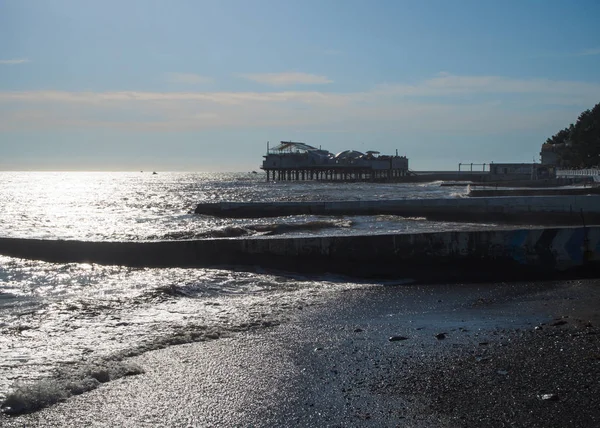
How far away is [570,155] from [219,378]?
254ft

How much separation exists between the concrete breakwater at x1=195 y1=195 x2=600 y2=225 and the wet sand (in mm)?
14606

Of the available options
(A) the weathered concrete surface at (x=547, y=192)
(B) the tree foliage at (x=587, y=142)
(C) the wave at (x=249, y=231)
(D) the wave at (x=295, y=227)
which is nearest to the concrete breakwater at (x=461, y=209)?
(D) the wave at (x=295, y=227)

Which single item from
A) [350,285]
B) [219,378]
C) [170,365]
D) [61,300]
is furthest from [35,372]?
[350,285]

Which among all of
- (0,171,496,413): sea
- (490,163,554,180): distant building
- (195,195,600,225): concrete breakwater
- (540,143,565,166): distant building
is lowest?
(0,171,496,413): sea

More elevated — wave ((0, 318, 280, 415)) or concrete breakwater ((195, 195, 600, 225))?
concrete breakwater ((195, 195, 600, 225))

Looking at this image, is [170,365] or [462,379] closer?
[462,379]

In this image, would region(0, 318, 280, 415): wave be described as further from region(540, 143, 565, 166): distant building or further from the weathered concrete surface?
region(540, 143, 565, 166): distant building

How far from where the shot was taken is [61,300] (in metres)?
9.94

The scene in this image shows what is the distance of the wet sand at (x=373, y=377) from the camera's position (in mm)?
4789

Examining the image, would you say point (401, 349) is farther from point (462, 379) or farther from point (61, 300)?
point (61, 300)

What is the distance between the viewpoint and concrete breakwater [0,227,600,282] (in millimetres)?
12211

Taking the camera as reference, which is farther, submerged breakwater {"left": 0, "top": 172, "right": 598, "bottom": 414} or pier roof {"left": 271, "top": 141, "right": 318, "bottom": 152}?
pier roof {"left": 271, "top": 141, "right": 318, "bottom": 152}

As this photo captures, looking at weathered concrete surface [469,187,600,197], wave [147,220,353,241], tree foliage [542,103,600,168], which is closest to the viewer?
wave [147,220,353,241]

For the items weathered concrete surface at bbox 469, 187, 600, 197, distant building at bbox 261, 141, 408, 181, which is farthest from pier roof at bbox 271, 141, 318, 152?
weathered concrete surface at bbox 469, 187, 600, 197
